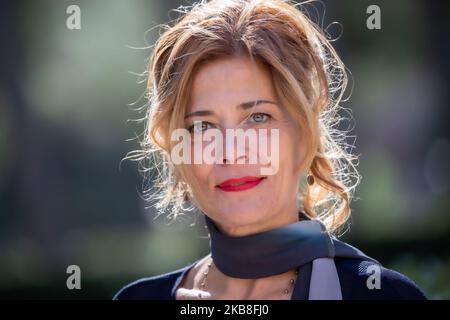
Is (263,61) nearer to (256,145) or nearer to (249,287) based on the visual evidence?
(256,145)

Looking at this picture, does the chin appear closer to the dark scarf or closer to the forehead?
the dark scarf

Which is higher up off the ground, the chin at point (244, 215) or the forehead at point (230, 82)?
the forehead at point (230, 82)

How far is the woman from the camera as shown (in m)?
1.87

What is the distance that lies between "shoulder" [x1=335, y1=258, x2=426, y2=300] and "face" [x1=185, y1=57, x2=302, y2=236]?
0.25 meters

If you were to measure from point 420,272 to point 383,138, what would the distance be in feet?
3.66

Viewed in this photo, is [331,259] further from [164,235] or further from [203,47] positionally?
[164,235]

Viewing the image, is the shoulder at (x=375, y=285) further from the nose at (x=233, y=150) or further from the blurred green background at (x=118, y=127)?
the blurred green background at (x=118, y=127)

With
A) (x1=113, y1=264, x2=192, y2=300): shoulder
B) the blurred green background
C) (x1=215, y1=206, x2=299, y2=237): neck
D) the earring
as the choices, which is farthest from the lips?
the blurred green background

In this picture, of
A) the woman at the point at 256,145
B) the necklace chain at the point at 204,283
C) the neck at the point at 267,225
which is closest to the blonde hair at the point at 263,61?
the woman at the point at 256,145

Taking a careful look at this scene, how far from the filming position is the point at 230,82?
1916mm

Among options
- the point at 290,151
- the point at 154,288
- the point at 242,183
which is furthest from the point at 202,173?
the point at 154,288

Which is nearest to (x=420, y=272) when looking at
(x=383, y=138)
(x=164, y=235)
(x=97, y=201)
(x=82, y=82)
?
(x=383, y=138)

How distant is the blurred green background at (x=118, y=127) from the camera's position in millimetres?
5738

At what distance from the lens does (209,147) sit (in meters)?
1.93
